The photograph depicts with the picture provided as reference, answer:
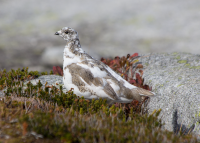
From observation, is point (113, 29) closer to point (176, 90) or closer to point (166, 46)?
point (166, 46)

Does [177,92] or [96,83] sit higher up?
[96,83]

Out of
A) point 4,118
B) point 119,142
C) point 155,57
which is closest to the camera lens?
point 119,142

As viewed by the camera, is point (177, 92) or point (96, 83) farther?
point (96, 83)

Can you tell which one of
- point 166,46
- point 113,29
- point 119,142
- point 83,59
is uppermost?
point 113,29

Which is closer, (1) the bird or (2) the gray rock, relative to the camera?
(2) the gray rock

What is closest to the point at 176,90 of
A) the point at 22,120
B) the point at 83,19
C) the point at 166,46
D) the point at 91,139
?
the point at 91,139

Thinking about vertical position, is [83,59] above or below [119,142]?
above

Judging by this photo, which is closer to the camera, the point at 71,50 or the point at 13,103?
the point at 13,103

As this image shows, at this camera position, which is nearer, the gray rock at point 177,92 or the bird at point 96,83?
the gray rock at point 177,92
